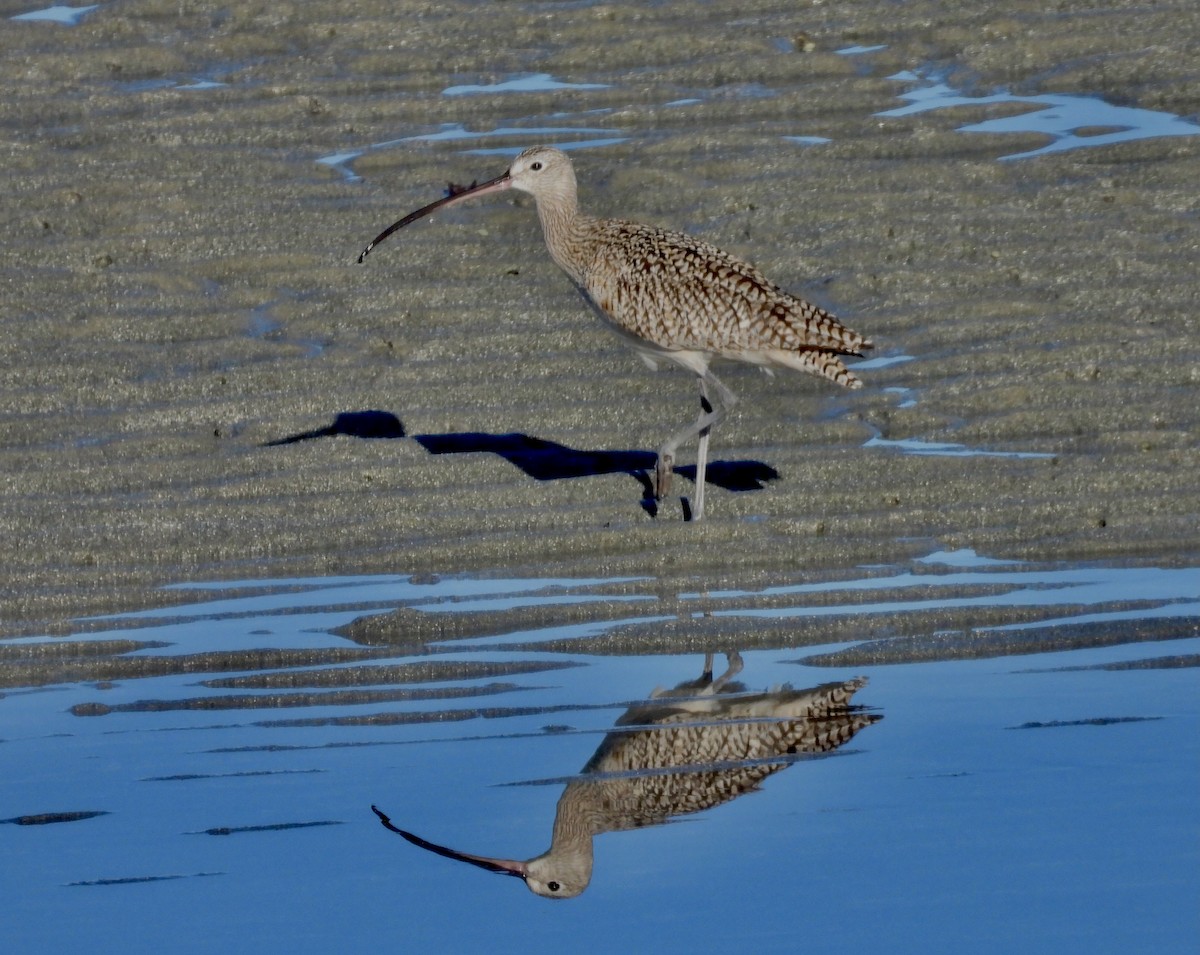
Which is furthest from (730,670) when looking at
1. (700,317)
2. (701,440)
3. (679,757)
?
(700,317)

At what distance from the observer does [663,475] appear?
8.09m

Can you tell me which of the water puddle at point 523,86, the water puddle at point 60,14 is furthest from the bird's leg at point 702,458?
the water puddle at point 60,14

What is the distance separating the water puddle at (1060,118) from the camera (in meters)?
12.4

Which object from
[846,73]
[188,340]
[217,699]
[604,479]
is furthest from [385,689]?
[846,73]

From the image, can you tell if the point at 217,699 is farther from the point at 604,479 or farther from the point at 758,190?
the point at 758,190

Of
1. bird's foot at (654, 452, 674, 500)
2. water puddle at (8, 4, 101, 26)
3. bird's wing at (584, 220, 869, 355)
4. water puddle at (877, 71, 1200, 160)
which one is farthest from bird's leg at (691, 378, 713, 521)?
water puddle at (8, 4, 101, 26)

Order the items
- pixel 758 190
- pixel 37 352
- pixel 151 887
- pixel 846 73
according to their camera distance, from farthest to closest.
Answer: pixel 846 73
pixel 758 190
pixel 37 352
pixel 151 887

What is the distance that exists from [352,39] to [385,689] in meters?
9.09

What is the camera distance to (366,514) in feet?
27.0

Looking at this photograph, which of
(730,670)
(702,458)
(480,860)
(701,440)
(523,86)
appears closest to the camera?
(480,860)

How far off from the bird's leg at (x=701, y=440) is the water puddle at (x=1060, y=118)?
4.51m

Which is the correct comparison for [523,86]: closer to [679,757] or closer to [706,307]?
[706,307]

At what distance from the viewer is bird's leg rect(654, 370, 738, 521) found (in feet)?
26.2

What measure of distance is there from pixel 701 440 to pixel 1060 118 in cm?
582
